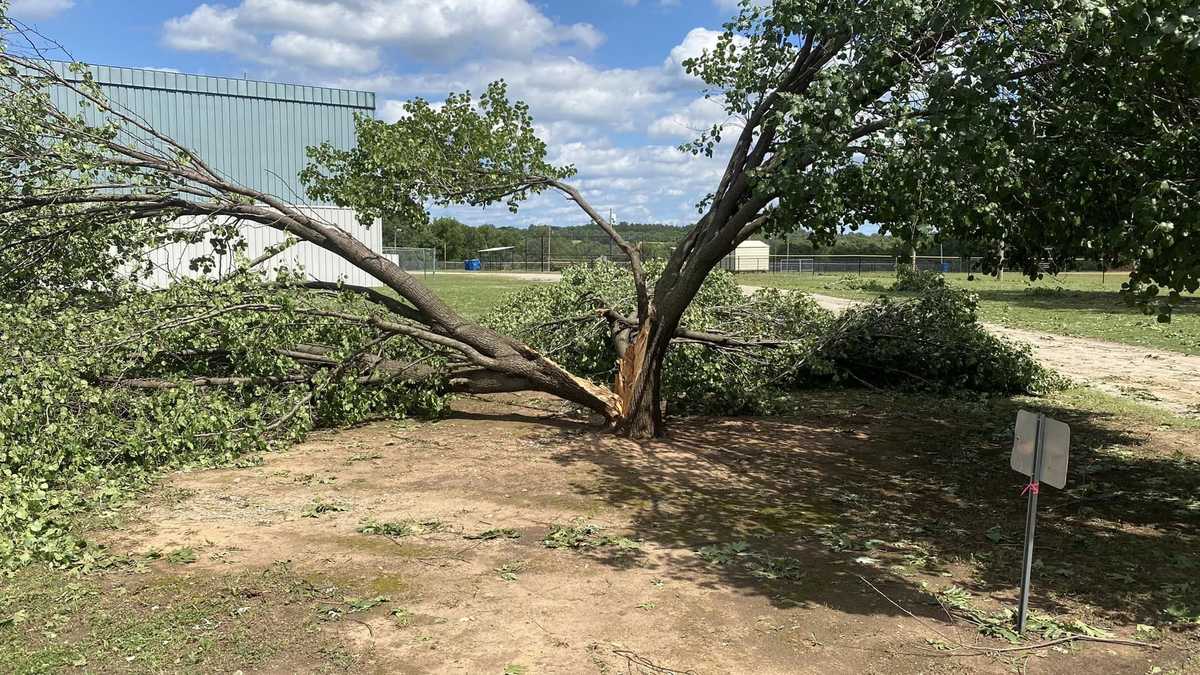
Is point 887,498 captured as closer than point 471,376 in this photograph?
Yes

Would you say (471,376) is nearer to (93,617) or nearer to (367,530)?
(367,530)

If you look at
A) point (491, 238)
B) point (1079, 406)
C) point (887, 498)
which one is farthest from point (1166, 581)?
point (491, 238)

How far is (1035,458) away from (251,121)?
27384 millimetres

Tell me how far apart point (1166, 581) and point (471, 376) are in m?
5.48

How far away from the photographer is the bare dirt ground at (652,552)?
3447 mm

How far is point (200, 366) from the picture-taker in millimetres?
7383

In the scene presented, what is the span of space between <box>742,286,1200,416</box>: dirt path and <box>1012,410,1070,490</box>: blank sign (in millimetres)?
6009

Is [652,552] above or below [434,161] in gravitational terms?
below

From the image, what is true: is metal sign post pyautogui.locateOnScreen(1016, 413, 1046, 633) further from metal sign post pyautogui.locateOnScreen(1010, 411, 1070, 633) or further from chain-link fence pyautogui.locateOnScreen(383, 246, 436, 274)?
chain-link fence pyautogui.locateOnScreen(383, 246, 436, 274)

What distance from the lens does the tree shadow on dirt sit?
164 inches

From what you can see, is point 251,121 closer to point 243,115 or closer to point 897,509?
point 243,115

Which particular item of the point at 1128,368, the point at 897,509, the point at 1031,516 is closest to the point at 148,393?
the point at 897,509

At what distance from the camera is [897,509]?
5.45 meters

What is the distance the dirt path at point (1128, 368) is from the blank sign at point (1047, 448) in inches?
237
